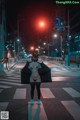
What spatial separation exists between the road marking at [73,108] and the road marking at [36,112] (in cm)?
84

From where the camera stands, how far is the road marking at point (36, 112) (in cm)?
877

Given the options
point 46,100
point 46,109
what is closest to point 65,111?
point 46,109

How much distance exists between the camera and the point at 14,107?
10453mm

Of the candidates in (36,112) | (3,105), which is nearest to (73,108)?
(36,112)

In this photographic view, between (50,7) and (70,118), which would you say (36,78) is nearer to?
(70,118)

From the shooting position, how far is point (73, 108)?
401 inches

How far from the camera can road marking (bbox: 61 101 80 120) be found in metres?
9.04

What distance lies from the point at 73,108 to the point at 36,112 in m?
1.38

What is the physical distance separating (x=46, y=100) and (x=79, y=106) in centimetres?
193

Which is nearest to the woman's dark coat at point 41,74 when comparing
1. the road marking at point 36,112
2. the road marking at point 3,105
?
the road marking at point 36,112

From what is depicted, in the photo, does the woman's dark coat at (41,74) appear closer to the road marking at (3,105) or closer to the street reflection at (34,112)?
the street reflection at (34,112)

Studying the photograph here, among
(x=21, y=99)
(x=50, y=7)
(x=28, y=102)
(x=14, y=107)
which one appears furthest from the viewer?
(x=50, y=7)

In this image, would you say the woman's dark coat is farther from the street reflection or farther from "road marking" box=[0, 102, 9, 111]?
"road marking" box=[0, 102, 9, 111]

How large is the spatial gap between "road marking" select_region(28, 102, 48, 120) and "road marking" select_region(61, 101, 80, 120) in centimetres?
84
